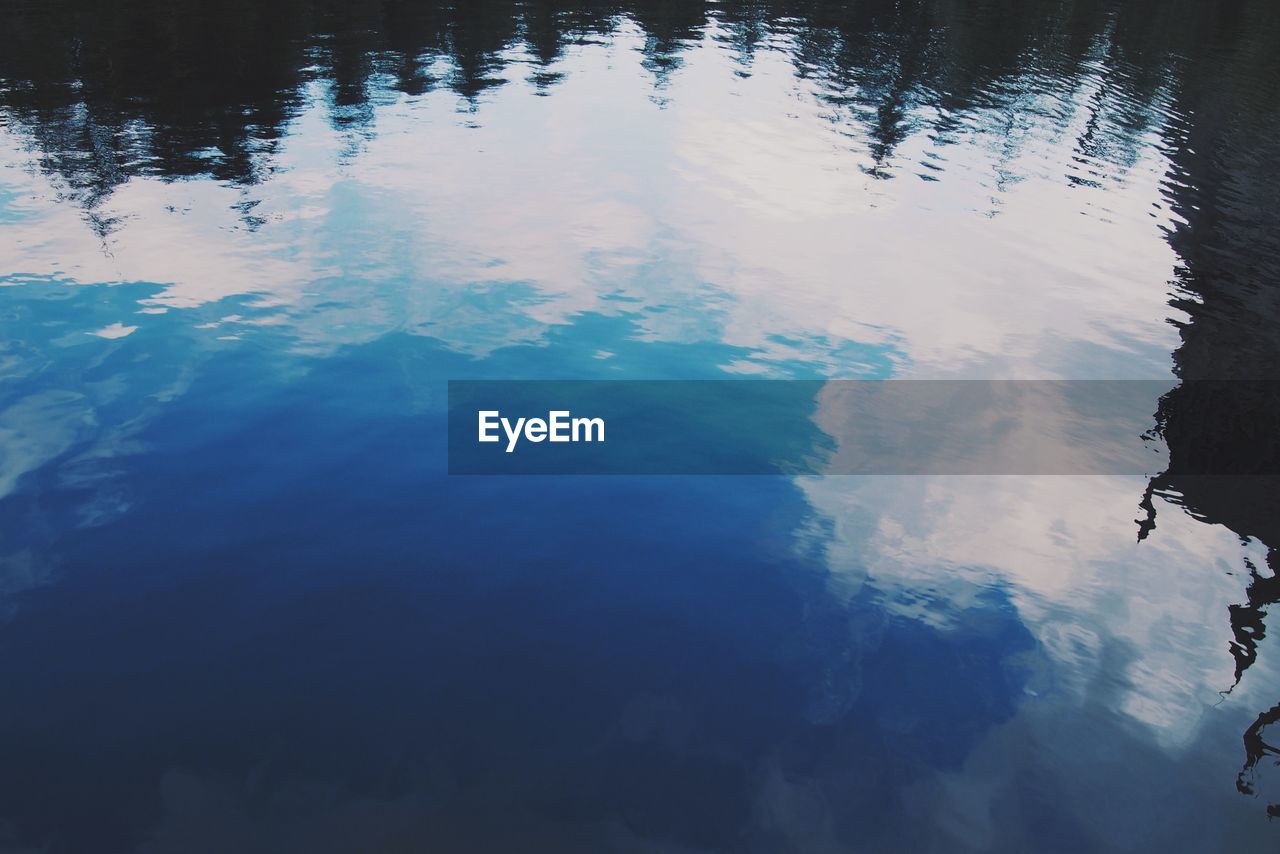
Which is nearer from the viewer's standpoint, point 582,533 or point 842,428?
point 582,533

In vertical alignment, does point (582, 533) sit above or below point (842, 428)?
below

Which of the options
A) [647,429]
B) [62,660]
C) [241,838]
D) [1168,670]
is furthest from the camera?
[647,429]

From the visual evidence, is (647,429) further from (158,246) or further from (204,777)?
(158,246)

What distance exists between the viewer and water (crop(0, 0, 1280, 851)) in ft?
30.1

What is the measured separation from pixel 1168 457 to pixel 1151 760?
23.5 ft

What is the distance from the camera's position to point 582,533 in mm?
12797

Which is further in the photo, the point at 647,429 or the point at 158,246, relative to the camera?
the point at 158,246

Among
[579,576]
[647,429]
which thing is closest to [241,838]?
[579,576]

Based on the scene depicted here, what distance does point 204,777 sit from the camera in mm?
8914

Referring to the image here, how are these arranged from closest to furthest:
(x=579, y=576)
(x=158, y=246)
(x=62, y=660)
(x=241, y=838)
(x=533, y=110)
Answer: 1. (x=241, y=838)
2. (x=62, y=660)
3. (x=579, y=576)
4. (x=158, y=246)
5. (x=533, y=110)

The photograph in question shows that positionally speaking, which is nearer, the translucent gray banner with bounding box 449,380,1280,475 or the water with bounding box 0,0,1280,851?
the water with bounding box 0,0,1280,851

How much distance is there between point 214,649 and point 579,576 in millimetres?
4372

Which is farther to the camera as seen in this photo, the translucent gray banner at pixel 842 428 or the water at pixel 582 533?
the translucent gray banner at pixel 842 428

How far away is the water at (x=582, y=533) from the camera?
9.17 meters
